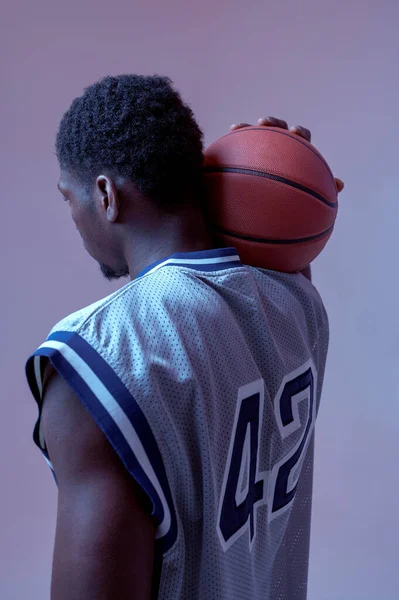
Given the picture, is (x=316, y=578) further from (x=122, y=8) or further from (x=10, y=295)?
(x=122, y=8)

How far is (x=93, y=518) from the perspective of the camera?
21.6 inches

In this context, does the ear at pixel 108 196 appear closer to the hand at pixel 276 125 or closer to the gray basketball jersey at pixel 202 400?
the gray basketball jersey at pixel 202 400

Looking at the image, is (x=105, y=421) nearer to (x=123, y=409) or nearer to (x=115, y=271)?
(x=123, y=409)

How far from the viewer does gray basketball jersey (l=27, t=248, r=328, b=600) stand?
58 centimetres

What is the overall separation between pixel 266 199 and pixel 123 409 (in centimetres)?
39

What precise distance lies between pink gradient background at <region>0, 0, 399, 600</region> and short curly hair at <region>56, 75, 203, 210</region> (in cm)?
115

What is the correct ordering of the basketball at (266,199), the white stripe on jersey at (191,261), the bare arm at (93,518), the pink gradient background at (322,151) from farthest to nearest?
the pink gradient background at (322,151) < the basketball at (266,199) < the white stripe on jersey at (191,261) < the bare arm at (93,518)

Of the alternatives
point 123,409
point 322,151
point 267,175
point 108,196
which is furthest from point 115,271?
point 322,151

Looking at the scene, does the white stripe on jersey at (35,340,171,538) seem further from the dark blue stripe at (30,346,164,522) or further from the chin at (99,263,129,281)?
the chin at (99,263,129,281)

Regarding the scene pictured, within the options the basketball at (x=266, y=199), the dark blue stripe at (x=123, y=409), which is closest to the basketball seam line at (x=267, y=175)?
the basketball at (x=266, y=199)

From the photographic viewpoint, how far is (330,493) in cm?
199

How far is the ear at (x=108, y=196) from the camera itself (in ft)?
2.63

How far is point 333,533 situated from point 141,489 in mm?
1573

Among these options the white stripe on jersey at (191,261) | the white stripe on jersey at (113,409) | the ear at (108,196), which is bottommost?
the white stripe on jersey at (113,409)
